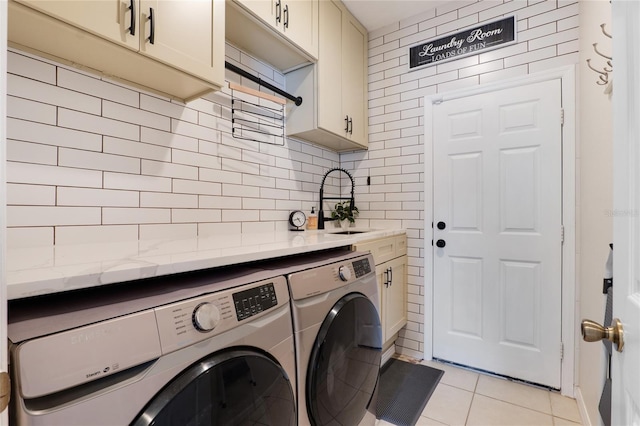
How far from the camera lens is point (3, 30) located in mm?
407

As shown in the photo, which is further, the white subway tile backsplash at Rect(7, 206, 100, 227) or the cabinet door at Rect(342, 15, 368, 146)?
the cabinet door at Rect(342, 15, 368, 146)

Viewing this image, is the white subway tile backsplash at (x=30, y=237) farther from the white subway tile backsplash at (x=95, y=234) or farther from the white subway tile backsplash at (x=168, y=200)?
the white subway tile backsplash at (x=168, y=200)

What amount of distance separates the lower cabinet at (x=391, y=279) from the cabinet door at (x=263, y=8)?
4.34 feet

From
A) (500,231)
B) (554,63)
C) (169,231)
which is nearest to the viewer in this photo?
(169,231)

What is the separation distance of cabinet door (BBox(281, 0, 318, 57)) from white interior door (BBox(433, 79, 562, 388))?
1.10 meters

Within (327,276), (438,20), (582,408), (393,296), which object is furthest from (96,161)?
(582,408)

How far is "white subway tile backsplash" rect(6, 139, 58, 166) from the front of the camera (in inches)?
40.6

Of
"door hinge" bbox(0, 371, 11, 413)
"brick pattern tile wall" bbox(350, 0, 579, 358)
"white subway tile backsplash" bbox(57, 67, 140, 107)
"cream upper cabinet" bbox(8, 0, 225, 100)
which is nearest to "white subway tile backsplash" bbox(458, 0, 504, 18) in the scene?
Answer: "brick pattern tile wall" bbox(350, 0, 579, 358)

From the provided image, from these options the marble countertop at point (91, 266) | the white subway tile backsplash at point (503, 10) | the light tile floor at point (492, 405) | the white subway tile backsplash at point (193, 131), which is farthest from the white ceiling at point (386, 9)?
the light tile floor at point (492, 405)

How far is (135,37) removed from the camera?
1.06 metres

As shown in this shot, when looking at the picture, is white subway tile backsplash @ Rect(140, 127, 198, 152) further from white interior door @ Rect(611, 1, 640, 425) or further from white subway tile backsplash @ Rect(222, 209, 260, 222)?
white interior door @ Rect(611, 1, 640, 425)

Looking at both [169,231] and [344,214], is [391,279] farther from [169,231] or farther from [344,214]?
[169,231]

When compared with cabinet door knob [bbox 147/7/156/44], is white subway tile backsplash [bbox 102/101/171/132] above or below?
below

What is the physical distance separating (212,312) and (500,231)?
2063 millimetres
